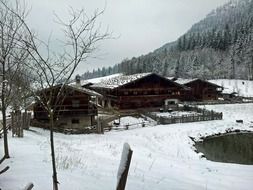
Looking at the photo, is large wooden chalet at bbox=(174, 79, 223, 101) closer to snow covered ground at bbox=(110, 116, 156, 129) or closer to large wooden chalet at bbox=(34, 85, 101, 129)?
snow covered ground at bbox=(110, 116, 156, 129)

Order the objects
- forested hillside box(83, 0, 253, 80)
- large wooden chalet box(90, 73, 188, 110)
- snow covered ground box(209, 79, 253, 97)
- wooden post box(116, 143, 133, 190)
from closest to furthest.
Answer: wooden post box(116, 143, 133, 190)
large wooden chalet box(90, 73, 188, 110)
snow covered ground box(209, 79, 253, 97)
forested hillside box(83, 0, 253, 80)

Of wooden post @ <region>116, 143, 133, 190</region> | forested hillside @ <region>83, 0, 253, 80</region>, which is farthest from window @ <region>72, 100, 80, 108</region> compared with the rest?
forested hillside @ <region>83, 0, 253, 80</region>

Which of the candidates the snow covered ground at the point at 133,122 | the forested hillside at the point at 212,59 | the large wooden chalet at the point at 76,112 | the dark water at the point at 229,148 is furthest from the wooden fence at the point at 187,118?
the forested hillside at the point at 212,59

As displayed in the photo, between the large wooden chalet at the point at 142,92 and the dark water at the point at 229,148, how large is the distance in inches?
724

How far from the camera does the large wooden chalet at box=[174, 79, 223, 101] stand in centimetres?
6488

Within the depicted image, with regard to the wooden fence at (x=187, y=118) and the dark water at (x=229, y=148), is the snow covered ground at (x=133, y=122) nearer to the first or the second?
the wooden fence at (x=187, y=118)

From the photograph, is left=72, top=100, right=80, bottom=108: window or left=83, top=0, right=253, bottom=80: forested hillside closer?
left=72, top=100, right=80, bottom=108: window

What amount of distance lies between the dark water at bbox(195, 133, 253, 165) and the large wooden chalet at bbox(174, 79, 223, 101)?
3311 cm

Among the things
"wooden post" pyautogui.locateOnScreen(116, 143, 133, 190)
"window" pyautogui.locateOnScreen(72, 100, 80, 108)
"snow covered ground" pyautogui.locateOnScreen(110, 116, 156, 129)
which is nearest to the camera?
"wooden post" pyautogui.locateOnScreen(116, 143, 133, 190)

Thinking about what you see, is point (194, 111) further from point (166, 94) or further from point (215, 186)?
point (215, 186)

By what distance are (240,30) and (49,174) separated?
490ft

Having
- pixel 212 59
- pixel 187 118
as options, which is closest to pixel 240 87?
pixel 212 59

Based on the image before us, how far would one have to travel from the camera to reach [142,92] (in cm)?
4778

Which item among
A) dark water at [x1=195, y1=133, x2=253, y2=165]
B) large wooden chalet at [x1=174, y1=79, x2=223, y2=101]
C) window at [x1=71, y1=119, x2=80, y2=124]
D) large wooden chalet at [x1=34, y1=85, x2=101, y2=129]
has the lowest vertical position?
dark water at [x1=195, y1=133, x2=253, y2=165]
